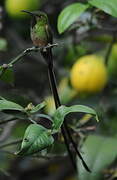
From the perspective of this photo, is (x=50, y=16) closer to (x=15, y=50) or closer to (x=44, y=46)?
(x=15, y=50)

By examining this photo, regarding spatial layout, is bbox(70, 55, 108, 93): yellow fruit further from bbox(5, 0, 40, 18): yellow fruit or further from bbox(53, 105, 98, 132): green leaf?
bbox(53, 105, 98, 132): green leaf

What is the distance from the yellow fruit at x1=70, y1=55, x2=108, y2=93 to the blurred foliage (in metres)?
0.02

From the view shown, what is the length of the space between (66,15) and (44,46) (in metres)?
0.33

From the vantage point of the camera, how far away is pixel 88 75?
147cm

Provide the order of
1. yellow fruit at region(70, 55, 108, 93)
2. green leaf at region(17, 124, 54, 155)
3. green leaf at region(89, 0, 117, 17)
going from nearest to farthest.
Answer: green leaf at region(17, 124, 54, 155) < green leaf at region(89, 0, 117, 17) < yellow fruit at region(70, 55, 108, 93)

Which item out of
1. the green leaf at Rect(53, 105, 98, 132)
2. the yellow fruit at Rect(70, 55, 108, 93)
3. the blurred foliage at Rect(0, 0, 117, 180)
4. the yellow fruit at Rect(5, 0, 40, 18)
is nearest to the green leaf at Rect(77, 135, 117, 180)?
the blurred foliage at Rect(0, 0, 117, 180)

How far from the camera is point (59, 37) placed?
1.86m

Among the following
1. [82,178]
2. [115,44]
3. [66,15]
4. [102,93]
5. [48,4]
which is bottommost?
[82,178]

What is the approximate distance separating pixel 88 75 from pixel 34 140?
82 centimetres

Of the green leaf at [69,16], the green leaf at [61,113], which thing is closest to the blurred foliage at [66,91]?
the green leaf at [69,16]

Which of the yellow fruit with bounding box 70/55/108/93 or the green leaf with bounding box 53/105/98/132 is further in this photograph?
the yellow fruit with bounding box 70/55/108/93

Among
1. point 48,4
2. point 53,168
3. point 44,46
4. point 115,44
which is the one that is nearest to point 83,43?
point 115,44

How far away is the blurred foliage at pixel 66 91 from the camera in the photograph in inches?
41.0

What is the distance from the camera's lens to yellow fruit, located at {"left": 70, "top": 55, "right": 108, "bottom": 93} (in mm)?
1473
